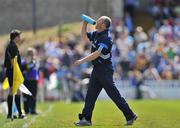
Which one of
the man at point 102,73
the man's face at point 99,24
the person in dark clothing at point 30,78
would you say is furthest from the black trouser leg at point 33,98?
the man's face at point 99,24

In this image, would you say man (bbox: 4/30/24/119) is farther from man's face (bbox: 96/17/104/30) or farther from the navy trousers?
man's face (bbox: 96/17/104/30)

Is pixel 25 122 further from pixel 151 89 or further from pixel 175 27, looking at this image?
pixel 175 27

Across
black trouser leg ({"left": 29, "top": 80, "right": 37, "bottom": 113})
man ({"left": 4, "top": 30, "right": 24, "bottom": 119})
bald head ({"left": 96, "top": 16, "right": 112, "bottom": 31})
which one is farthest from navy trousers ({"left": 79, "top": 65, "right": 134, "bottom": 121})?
black trouser leg ({"left": 29, "top": 80, "right": 37, "bottom": 113})

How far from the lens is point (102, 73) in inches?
628

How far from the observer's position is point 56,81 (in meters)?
34.2

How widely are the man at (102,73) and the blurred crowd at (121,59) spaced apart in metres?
15.9

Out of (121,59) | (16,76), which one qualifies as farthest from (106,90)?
(121,59)

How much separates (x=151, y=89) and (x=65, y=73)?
13.9 feet

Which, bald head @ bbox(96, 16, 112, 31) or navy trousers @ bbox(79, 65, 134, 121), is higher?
bald head @ bbox(96, 16, 112, 31)

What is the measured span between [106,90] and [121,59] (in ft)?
65.5

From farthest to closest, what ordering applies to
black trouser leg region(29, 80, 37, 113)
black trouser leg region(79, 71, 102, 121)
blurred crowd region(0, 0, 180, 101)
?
1. blurred crowd region(0, 0, 180, 101)
2. black trouser leg region(29, 80, 37, 113)
3. black trouser leg region(79, 71, 102, 121)

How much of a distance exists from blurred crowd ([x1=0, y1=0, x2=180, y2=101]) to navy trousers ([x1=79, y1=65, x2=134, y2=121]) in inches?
627

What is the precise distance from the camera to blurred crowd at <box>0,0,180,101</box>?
3403 centimetres

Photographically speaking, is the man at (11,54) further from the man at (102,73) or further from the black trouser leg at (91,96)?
the black trouser leg at (91,96)
